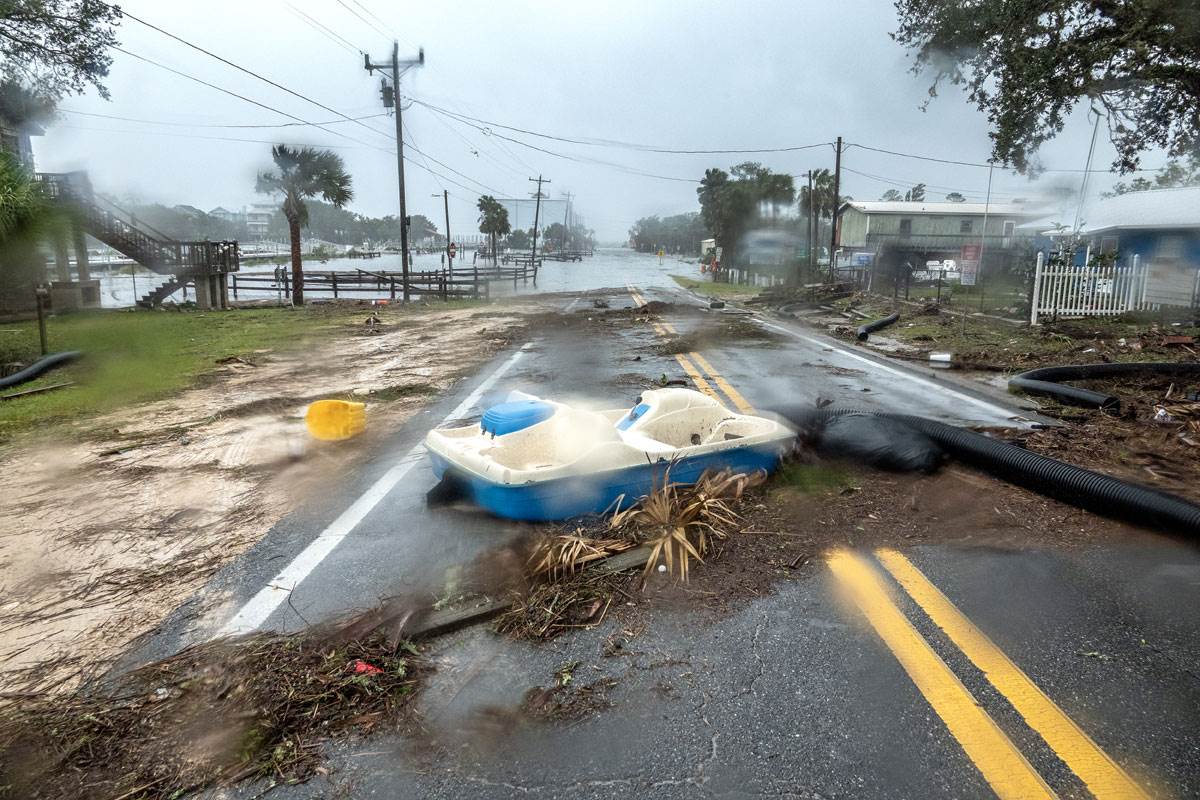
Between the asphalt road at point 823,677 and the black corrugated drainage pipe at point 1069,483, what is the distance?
0.63ft

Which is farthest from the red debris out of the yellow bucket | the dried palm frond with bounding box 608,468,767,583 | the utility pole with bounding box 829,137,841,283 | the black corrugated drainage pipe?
the utility pole with bounding box 829,137,841,283

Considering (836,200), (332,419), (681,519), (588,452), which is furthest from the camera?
(836,200)

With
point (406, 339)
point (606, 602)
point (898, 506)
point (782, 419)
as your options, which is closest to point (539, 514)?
point (606, 602)

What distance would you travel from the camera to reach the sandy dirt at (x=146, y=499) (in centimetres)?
338

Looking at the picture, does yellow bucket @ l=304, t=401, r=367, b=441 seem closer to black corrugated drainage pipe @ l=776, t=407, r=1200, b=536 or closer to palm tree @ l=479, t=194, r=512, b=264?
black corrugated drainage pipe @ l=776, t=407, r=1200, b=536

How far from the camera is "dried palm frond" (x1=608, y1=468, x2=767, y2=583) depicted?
373cm

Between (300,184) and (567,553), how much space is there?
30.1 m

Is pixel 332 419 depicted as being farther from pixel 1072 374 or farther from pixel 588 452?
pixel 1072 374

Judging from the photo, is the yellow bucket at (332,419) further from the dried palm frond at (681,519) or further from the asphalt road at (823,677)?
the dried palm frond at (681,519)

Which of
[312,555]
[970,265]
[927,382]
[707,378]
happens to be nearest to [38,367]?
[312,555]

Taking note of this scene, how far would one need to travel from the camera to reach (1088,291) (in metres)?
16.5

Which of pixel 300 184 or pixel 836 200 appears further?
pixel 836 200

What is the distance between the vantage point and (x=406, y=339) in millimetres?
16531

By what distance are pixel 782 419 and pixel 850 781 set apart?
12.8 feet
